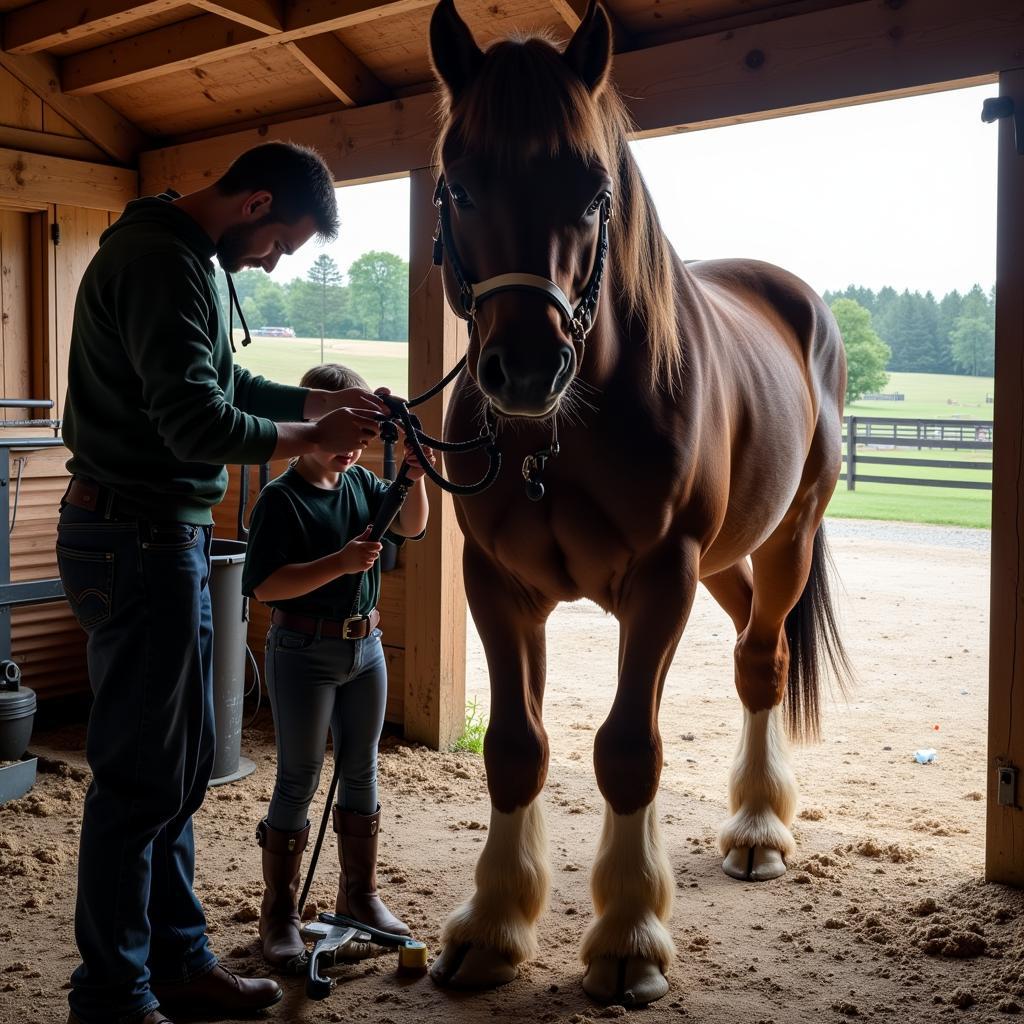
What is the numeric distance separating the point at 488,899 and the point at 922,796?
1.87m

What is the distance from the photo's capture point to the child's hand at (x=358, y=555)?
183 cm

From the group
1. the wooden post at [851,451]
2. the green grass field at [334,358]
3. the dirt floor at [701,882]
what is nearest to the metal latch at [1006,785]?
the dirt floor at [701,882]

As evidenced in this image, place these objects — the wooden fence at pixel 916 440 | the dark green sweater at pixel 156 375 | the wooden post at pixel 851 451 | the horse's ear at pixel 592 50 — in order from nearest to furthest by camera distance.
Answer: the dark green sweater at pixel 156 375 < the horse's ear at pixel 592 50 < the wooden fence at pixel 916 440 < the wooden post at pixel 851 451

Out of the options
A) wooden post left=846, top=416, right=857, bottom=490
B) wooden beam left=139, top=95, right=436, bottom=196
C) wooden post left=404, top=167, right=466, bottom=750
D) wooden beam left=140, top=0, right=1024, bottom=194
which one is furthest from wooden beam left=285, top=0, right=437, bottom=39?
wooden post left=846, top=416, right=857, bottom=490

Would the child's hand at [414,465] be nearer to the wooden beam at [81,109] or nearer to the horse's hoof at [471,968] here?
the horse's hoof at [471,968]

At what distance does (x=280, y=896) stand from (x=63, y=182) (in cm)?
330

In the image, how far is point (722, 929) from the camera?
7.56 feet

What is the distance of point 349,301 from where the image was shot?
4.49 metres

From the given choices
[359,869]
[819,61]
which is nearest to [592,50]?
[819,61]

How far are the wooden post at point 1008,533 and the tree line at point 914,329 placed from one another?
12.4 feet

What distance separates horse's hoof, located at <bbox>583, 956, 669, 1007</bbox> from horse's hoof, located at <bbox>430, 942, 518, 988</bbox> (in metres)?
0.17

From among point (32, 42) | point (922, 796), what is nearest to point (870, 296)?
point (922, 796)

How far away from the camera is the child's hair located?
7.28 ft

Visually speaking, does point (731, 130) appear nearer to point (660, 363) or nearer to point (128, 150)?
point (660, 363)
